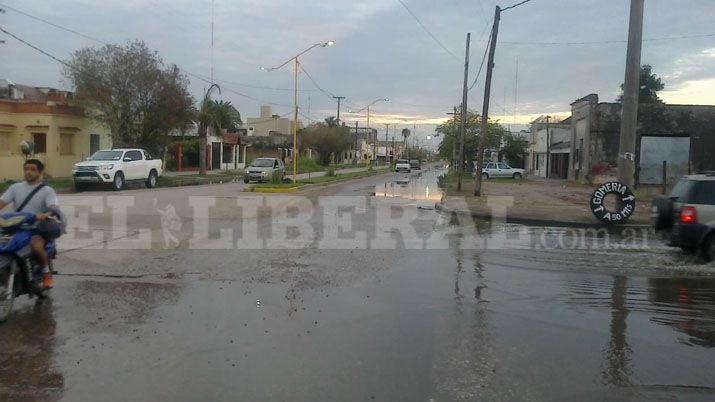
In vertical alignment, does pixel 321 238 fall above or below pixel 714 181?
below

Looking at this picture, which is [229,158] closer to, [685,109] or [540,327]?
[685,109]

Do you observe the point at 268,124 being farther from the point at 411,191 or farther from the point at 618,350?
the point at 618,350

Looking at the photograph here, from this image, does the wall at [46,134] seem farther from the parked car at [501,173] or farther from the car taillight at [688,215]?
the parked car at [501,173]

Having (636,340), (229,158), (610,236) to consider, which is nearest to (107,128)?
(229,158)

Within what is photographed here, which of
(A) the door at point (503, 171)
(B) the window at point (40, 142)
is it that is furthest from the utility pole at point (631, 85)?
(A) the door at point (503, 171)

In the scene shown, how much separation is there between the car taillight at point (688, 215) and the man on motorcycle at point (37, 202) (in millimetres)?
9928

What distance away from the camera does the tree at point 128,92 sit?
114 ft

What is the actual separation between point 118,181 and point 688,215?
24.6 meters

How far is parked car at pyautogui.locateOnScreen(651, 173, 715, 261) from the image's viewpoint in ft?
36.1

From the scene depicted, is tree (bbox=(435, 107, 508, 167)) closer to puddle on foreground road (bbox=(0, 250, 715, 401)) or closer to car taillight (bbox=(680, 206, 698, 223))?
car taillight (bbox=(680, 206, 698, 223))

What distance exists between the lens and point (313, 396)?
4.77m

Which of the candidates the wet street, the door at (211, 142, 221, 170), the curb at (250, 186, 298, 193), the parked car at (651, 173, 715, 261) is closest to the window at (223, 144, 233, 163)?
the door at (211, 142, 221, 170)

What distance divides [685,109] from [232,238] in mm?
35937

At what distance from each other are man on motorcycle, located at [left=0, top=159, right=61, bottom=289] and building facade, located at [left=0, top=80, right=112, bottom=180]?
2673cm
